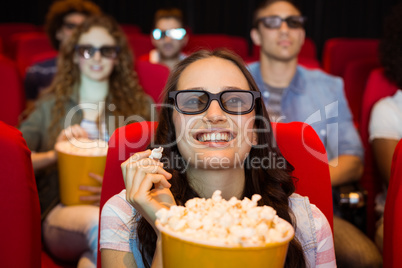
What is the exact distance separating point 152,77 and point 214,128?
1.41 metres

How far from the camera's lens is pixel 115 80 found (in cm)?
250

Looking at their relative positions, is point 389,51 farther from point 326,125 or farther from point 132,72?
point 132,72

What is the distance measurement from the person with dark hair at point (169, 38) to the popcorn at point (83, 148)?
71.4 inches

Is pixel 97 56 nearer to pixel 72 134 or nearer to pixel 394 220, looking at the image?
pixel 72 134

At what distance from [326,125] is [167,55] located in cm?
159

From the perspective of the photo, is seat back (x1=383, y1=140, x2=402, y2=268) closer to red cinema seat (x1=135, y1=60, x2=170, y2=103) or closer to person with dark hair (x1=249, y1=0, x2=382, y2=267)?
person with dark hair (x1=249, y1=0, x2=382, y2=267)

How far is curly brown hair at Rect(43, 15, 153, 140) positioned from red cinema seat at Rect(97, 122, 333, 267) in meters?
0.92

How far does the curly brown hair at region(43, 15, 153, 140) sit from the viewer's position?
94.0 inches

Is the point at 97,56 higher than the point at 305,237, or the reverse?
the point at 97,56

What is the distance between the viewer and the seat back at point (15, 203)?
1163mm

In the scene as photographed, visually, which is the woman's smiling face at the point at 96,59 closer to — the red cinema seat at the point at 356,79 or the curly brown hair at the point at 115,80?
the curly brown hair at the point at 115,80

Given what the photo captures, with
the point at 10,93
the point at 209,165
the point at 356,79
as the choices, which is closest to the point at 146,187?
the point at 209,165

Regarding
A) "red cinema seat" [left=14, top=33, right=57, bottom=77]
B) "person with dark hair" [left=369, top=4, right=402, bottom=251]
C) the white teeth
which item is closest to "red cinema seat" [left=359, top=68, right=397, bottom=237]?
"person with dark hair" [left=369, top=4, right=402, bottom=251]


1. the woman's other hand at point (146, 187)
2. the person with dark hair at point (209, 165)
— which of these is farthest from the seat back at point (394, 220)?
the woman's other hand at point (146, 187)
